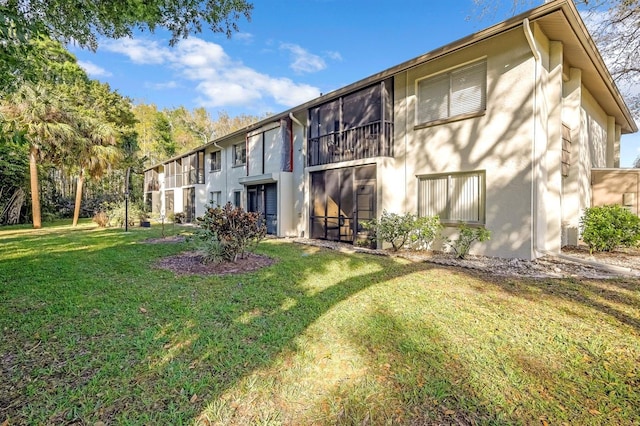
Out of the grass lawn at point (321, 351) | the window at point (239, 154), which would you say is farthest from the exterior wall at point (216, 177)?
the grass lawn at point (321, 351)

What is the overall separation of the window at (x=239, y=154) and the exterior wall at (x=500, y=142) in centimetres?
1179

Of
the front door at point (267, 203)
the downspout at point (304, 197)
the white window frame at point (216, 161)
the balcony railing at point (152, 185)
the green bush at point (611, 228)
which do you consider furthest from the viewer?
the balcony railing at point (152, 185)

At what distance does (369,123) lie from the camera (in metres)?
10.6

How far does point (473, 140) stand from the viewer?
8602mm

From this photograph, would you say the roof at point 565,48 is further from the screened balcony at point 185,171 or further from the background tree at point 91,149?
the background tree at point 91,149

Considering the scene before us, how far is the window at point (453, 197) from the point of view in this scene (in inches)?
340

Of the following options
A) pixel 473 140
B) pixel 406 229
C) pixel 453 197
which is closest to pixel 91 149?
pixel 406 229

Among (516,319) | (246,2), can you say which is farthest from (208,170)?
(516,319)

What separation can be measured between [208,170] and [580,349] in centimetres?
2245

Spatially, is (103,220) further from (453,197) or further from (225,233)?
(453,197)

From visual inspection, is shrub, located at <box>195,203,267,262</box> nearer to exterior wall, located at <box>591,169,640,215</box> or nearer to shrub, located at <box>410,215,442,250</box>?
shrub, located at <box>410,215,442,250</box>

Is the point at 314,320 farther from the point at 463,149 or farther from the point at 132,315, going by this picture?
the point at 463,149

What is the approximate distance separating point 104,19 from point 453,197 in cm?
962

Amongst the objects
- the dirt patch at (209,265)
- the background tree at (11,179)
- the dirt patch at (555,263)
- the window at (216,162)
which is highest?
the window at (216,162)
